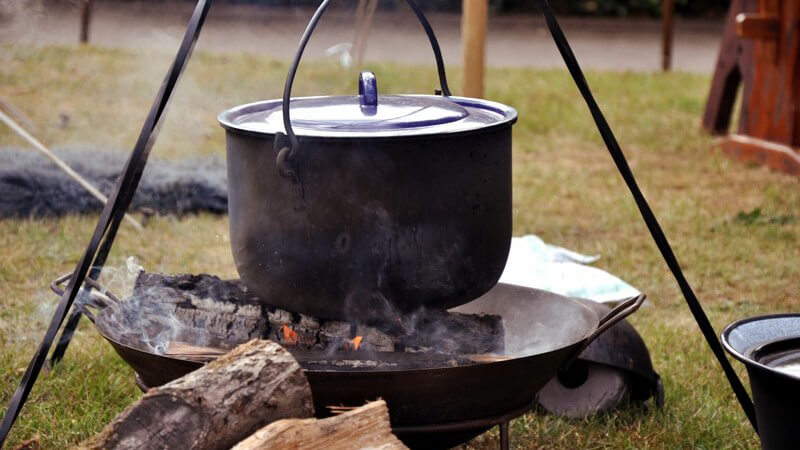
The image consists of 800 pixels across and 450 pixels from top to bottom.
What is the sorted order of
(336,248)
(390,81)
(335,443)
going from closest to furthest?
(335,443), (336,248), (390,81)

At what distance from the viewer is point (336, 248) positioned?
6.73 feet

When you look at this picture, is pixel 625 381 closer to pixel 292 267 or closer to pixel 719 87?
pixel 292 267

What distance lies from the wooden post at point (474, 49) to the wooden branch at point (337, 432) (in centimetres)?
243

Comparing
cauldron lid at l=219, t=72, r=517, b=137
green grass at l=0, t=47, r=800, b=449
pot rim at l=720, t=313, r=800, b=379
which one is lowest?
green grass at l=0, t=47, r=800, b=449

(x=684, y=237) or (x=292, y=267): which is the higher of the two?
(x=292, y=267)

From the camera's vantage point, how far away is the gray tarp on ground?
4691 mm

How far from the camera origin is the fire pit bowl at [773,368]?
6.26 feet

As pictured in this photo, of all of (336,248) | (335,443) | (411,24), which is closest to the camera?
(335,443)

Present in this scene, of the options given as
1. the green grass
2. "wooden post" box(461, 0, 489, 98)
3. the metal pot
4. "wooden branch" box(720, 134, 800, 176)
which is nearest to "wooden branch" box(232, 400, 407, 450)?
the metal pot

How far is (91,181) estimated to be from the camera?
15.7 ft

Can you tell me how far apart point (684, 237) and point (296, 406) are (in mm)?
3209

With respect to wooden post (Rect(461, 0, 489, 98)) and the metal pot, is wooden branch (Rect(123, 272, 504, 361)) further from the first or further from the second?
wooden post (Rect(461, 0, 489, 98))

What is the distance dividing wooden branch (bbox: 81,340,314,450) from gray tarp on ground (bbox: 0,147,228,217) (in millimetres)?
3062

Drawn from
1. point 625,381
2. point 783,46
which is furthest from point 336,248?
point 783,46
